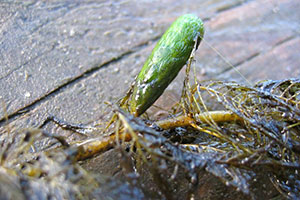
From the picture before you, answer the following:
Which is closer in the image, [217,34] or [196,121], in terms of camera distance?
[196,121]

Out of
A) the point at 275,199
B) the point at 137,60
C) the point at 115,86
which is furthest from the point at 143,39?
the point at 275,199

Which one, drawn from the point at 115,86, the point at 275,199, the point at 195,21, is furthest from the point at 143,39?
the point at 275,199

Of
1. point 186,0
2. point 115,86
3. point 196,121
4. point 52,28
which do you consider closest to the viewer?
point 196,121

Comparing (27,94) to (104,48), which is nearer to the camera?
(27,94)

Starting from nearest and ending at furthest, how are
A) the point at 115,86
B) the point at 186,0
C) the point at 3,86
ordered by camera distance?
1. the point at 3,86
2. the point at 115,86
3. the point at 186,0

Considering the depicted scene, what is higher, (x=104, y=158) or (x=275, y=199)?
(x=104, y=158)

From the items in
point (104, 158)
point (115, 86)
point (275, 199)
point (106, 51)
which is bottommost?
point (275, 199)

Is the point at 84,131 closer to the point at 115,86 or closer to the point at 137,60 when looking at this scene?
the point at 115,86
